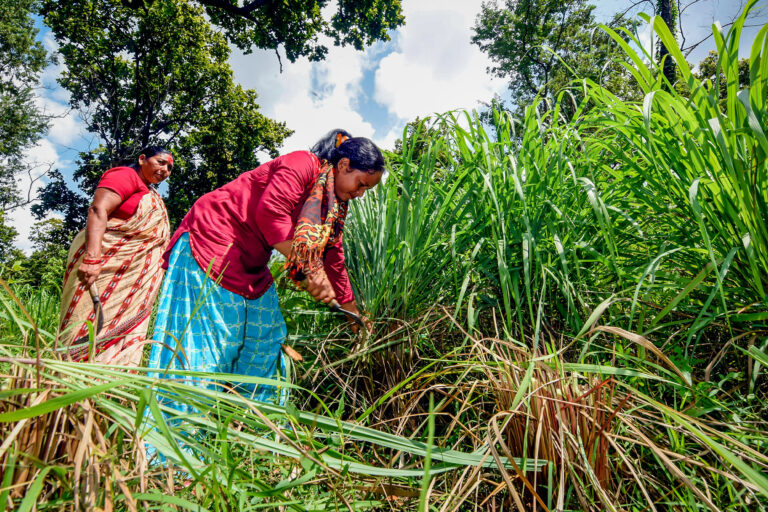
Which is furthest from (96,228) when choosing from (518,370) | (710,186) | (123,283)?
(710,186)

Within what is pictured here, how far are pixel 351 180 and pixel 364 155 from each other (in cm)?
13

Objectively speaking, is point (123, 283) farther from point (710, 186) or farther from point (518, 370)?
point (710, 186)

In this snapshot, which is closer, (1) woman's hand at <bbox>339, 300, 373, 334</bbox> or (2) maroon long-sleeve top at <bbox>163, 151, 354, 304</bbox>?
(1) woman's hand at <bbox>339, 300, 373, 334</bbox>

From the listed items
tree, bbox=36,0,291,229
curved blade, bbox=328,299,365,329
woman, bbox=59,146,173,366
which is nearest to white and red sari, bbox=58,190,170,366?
woman, bbox=59,146,173,366

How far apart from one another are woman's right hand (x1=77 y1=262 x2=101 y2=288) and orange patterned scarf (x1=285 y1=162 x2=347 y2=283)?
1.31 meters

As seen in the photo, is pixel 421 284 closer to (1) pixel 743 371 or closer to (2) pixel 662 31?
(1) pixel 743 371

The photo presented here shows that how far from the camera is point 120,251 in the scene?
223cm

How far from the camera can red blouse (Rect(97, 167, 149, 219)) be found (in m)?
2.14

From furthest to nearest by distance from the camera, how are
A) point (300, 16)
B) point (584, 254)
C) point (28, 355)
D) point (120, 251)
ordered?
point (300, 16) < point (120, 251) < point (584, 254) < point (28, 355)

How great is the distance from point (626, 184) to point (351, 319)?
1.03 metres

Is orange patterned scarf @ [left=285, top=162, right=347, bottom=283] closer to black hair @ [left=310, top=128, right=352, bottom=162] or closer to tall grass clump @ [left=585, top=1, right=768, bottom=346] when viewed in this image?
black hair @ [left=310, top=128, right=352, bottom=162]

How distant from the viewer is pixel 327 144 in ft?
5.92

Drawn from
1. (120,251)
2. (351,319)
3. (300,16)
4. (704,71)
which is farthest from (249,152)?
(704,71)

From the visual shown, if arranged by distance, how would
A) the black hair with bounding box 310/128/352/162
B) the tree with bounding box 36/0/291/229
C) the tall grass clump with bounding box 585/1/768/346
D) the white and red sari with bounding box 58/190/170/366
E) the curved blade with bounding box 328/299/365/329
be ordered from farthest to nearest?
the tree with bounding box 36/0/291/229, the white and red sari with bounding box 58/190/170/366, the black hair with bounding box 310/128/352/162, the curved blade with bounding box 328/299/365/329, the tall grass clump with bounding box 585/1/768/346
